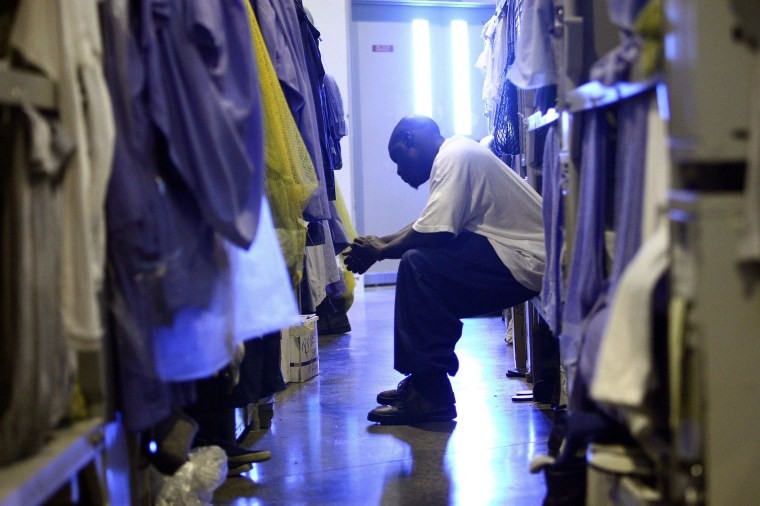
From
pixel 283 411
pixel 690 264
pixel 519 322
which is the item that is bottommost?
pixel 283 411

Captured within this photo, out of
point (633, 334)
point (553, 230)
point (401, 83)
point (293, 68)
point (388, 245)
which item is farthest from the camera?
point (401, 83)

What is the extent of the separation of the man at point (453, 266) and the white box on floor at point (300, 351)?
30.5 inches

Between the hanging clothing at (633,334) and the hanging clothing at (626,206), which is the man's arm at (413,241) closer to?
the hanging clothing at (626,206)

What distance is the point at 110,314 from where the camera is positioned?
1749 millimetres

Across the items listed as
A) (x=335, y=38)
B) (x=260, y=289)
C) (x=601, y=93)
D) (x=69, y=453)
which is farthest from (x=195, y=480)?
(x=335, y=38)

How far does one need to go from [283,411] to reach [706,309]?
280 centimetres

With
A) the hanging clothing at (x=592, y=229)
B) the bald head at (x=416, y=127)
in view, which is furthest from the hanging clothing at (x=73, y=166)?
the bald head at (x=416, y=127)

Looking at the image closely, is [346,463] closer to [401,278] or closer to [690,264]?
[401,278]

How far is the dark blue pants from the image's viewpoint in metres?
3.58

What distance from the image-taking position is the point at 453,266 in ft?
11.8

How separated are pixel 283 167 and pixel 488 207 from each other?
4.57 feet

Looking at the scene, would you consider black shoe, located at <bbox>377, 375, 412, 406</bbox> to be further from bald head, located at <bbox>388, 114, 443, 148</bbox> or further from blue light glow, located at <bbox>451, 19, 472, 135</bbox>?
blue light glow, located at <bbox>451, 19, 472, 135</bbox>

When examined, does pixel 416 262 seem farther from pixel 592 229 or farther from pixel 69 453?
pixel 69 453

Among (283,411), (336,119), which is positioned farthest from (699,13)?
(336,119)
